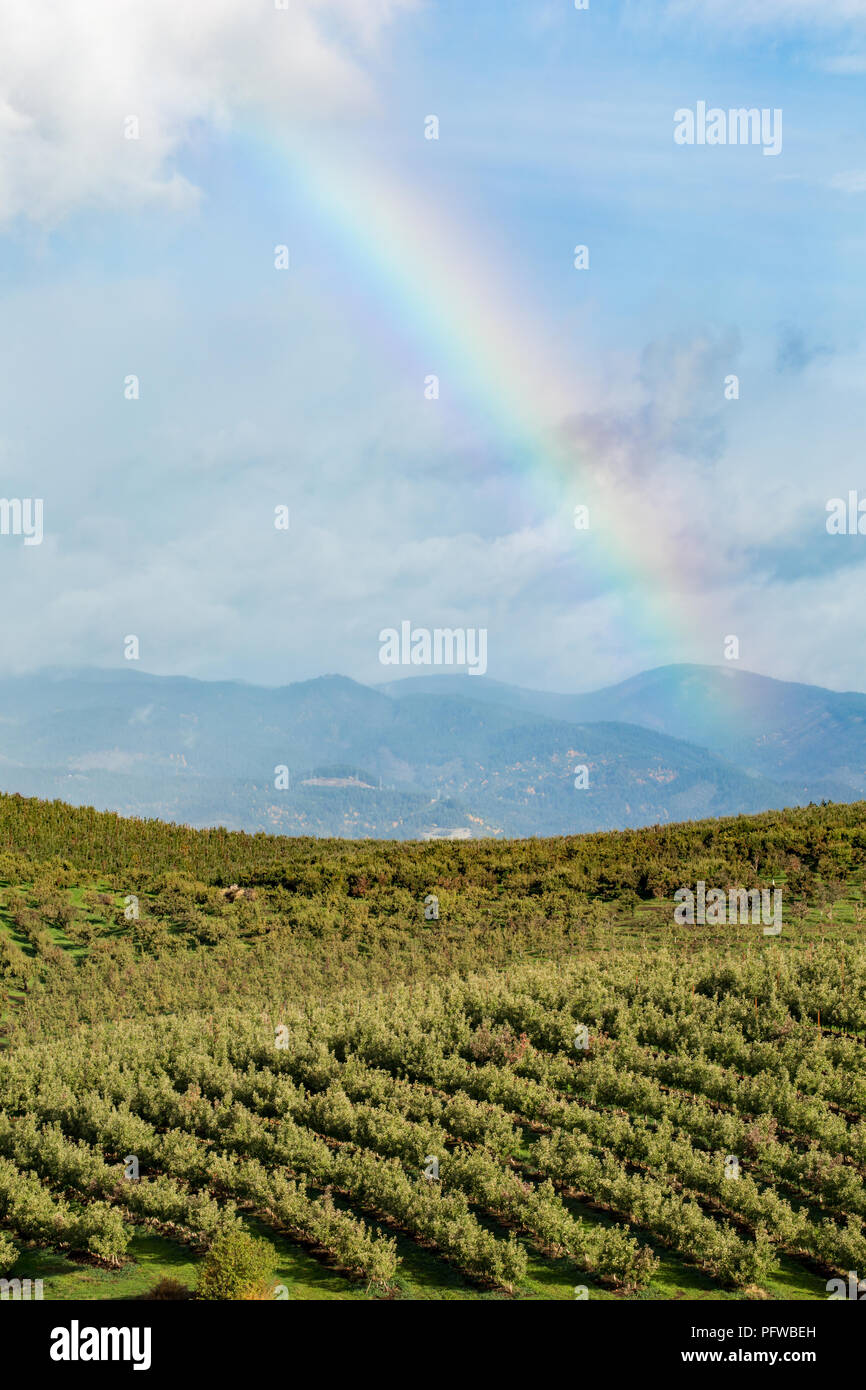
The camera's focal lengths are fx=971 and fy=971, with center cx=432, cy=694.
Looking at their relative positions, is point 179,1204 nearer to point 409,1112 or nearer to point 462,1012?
point 409,1112

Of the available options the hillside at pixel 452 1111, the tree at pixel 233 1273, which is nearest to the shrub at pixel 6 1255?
the hillside at pixel 452 1111

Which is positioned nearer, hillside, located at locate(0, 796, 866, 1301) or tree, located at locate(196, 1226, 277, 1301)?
tree, located at locate(196, 1226, 277, 1301)

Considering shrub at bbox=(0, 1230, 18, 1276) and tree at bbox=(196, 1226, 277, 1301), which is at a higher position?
tree at bbox=(196, 1226, 277, 1301)

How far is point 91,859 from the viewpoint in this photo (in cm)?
4397

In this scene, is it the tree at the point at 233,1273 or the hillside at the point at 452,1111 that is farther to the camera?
the hillside at the point at 452,1111

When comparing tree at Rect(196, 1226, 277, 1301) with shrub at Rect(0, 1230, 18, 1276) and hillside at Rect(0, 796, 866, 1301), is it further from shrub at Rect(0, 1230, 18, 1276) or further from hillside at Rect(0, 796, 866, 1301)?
shrub at Rect(0, 1230, 18, 1276)

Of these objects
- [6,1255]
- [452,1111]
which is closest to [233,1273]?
[6,1255]

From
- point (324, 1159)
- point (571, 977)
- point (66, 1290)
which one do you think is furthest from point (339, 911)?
point (66, 1290)

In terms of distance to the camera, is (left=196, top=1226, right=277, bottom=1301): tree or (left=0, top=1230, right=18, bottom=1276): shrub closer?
(left=196, top=1226, right=277, bottom=1301): tree

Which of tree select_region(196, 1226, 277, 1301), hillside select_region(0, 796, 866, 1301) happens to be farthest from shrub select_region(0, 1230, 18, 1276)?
tree select_region(196, 1226, 277, 1301)

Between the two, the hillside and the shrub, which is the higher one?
the hillside

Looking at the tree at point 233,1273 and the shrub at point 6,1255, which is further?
the shrub at point 6,1255

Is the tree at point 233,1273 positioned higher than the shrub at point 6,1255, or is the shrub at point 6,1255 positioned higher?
the tree at point 233,1273

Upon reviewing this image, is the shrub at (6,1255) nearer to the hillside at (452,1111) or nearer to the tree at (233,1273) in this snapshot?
the hillside at (452,1111)
